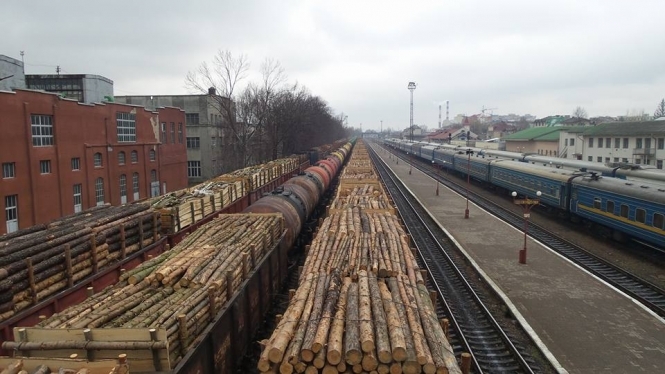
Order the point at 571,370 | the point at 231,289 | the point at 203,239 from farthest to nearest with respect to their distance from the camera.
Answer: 1. the point at 203,239
2. the point at 571,370
3. the point at 231,289

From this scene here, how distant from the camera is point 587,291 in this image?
15.8 m

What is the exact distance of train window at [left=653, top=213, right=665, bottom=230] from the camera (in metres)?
18.3

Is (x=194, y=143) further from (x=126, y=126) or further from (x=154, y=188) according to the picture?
(x=126, y=126)

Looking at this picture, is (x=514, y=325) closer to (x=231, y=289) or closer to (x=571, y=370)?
(x=571, y=370)

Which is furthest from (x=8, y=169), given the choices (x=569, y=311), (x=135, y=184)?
(x=569, y=311)

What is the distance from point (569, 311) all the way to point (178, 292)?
11.8 metres

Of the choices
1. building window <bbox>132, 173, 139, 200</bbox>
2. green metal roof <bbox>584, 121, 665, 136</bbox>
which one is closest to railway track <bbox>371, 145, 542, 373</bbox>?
building window <bbox>132, 173, 139, 200</bbox>

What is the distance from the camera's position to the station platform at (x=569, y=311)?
36.9 ft

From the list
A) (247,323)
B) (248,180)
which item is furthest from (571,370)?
(248,180)

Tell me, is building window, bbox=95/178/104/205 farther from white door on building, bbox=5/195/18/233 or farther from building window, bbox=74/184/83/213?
white door on building, bbox=5/195/18/233

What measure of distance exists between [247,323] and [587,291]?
12.0 meters

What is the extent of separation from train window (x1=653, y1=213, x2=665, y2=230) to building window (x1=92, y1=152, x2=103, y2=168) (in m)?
33.0

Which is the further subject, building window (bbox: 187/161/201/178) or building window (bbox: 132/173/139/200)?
building window (bbox: 187/161/201/178)

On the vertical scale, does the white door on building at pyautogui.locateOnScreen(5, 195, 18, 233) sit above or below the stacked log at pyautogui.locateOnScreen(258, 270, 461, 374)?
below
